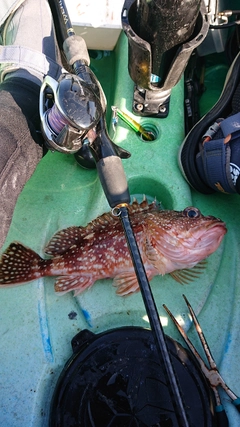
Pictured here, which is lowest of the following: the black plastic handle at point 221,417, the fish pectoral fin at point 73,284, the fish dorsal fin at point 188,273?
the black plastic handle at point 221,417

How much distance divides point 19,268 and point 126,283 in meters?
0.63

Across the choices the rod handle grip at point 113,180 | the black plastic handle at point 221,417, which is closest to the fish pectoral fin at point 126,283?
the rod handle grip at point 113,180

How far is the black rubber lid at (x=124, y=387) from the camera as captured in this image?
178cm

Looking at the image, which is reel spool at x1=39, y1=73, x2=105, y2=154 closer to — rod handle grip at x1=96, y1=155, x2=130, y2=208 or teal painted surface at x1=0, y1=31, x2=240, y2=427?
rod handle grip at x1=96, y1=155, x2=130, y2=208

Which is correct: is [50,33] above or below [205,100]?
above

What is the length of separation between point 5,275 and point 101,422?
0.95 m

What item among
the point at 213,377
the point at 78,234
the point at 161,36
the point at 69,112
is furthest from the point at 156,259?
the point at 161,36

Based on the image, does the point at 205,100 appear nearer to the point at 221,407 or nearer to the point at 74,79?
the point at 74,79

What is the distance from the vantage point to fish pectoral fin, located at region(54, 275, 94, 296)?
2178mm

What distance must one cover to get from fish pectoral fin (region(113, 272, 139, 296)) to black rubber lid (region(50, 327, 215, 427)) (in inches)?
9.8

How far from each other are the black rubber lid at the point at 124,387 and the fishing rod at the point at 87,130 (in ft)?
1.16

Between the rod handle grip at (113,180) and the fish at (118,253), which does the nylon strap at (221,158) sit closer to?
the fish at (118,253)

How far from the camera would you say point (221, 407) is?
1876mm

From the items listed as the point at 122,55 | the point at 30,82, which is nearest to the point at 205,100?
the point at 122,55
